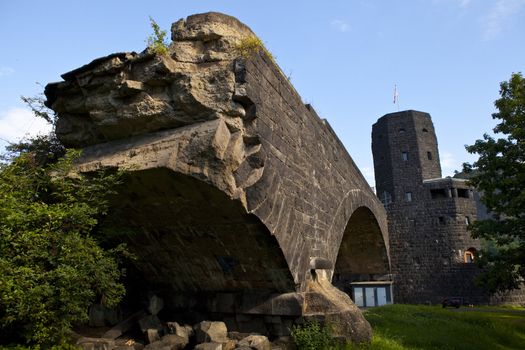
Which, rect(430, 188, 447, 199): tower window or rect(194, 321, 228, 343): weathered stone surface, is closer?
rect(194, 321, 228, 343): weathered stone surface

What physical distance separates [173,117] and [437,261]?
20940mm

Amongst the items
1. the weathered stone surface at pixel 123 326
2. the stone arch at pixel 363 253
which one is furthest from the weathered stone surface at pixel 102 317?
the stone arch at pixel 363 253

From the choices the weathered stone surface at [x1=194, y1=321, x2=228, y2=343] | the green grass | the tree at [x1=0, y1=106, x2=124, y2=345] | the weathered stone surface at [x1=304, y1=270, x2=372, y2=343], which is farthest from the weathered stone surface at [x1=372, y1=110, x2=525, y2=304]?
the tree at [x1=0, y1=106, x2=124, y2=345]

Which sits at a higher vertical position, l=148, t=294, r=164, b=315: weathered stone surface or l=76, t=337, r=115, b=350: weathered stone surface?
l=148, t=294, r=164, b=315: weathered stone surface

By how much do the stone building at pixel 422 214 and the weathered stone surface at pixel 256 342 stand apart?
1876 cm

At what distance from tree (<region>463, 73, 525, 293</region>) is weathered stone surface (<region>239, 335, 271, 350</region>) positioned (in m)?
7.31

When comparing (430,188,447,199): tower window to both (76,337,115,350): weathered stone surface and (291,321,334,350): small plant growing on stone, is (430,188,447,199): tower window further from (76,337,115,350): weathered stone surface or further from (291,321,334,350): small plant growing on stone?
(76,337,115,350): weathered stone surface

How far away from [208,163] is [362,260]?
59.9 ft

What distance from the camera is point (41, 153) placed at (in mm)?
6973

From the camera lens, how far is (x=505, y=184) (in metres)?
10.2

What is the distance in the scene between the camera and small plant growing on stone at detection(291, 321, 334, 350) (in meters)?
5.41

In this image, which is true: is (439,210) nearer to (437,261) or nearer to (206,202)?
(437,261)

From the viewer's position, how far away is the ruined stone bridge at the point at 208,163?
16.1 ft

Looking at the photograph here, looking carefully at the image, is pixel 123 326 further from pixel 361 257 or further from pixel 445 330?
pixel 361 257
